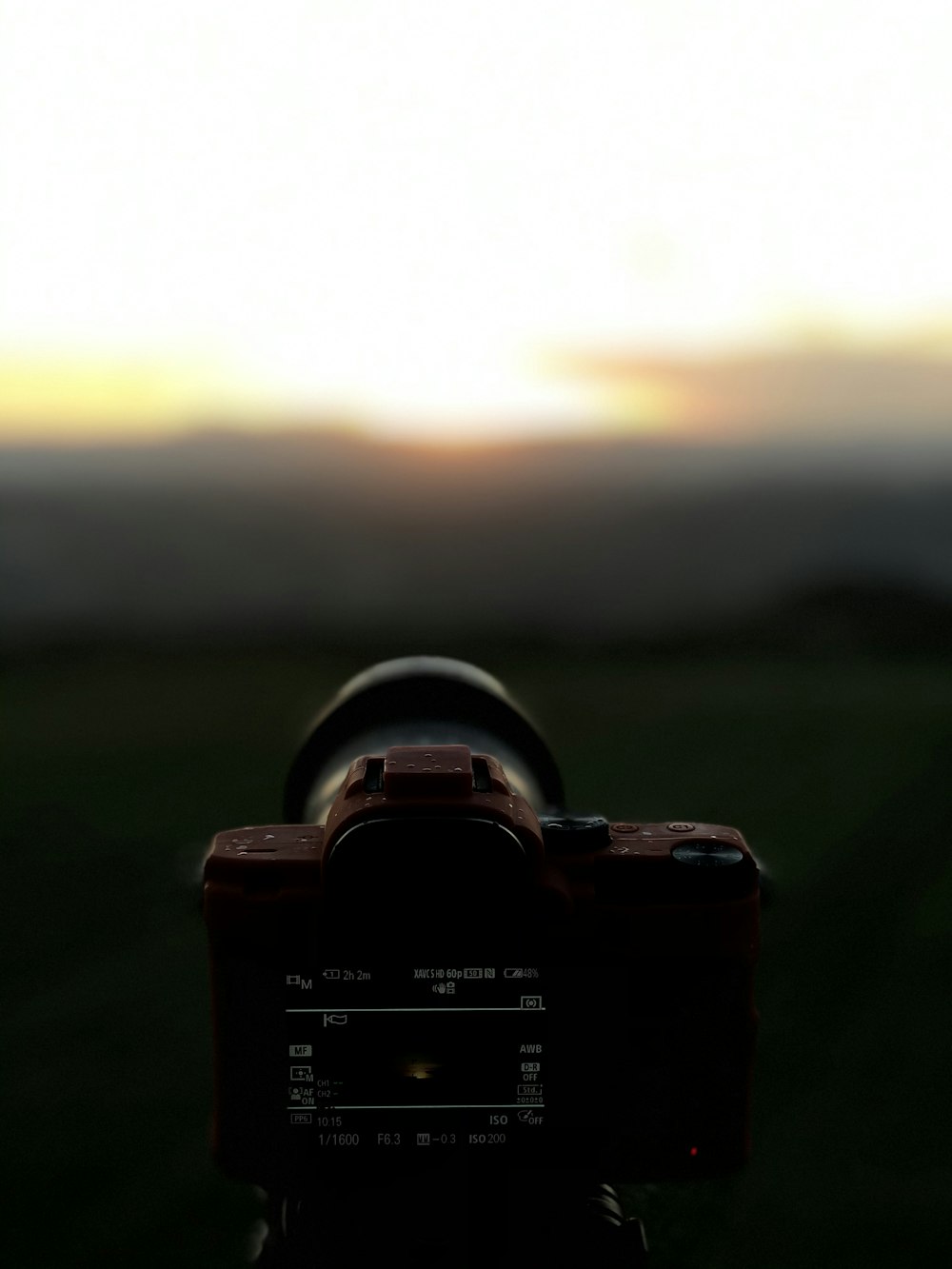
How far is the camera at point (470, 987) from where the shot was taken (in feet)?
2.31

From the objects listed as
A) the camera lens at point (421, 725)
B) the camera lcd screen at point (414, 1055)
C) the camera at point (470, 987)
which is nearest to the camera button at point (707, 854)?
the camera at point (470, 987)

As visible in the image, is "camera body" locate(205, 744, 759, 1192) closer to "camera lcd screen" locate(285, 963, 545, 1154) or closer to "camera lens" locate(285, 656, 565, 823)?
"camera lcd screen" locate(285, 963, 545, 1154)

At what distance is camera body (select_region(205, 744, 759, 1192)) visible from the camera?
2.31ft

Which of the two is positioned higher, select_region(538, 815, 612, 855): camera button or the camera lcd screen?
select_region(538, 815, 612, 855): camera button

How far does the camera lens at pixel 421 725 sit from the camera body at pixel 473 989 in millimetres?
377

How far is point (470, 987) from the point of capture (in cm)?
72

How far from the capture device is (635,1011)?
2.47ft

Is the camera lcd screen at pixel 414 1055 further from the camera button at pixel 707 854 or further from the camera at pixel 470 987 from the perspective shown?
the camera button at pixel 707 854

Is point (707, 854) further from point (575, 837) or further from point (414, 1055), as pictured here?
point (414, 1055)

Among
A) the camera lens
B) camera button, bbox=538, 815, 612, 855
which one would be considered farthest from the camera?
the camera lens

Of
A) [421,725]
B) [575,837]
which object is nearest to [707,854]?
[575,837]

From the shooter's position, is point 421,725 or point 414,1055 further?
point 421,725

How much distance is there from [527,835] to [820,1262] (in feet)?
1.90

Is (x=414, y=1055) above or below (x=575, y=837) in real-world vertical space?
below
